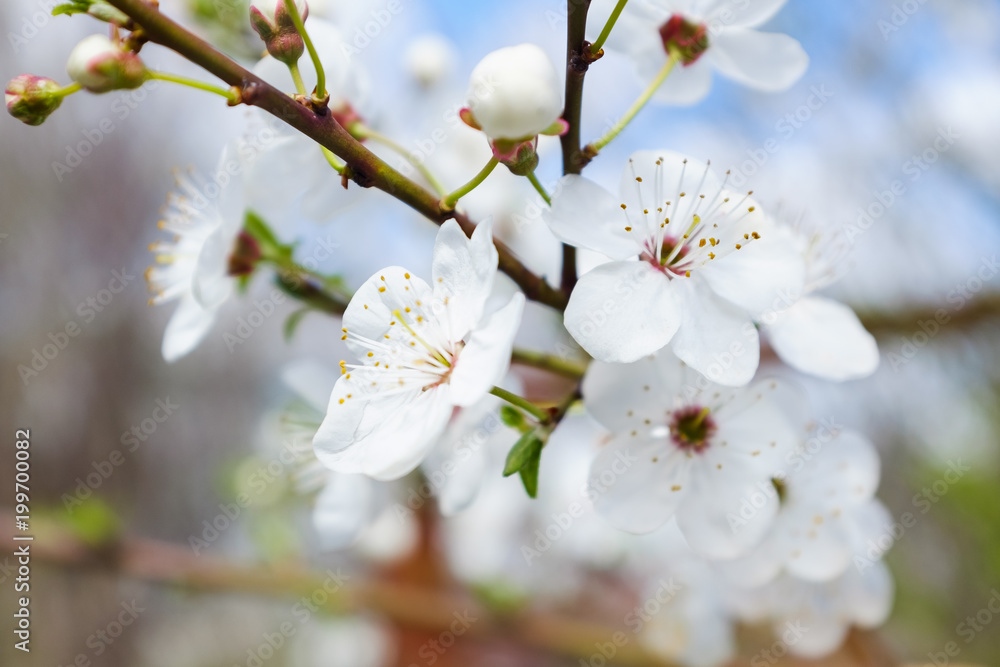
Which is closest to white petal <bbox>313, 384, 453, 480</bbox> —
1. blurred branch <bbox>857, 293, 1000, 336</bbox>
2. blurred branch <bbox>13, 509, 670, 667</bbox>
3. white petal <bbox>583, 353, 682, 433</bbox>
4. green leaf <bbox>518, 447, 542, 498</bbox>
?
green leaf <bbox>518, 447, 542, 498</bbox>

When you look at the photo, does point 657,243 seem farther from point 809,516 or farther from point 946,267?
point 946,267

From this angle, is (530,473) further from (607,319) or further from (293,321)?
(293,321)

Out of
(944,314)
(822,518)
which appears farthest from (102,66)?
Result: (944,314)

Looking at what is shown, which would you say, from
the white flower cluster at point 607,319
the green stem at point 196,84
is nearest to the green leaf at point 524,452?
the white flower cluster at point 607,319

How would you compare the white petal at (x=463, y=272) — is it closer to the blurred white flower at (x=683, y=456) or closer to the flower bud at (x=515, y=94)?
the flower bud at (x=515, y=94)

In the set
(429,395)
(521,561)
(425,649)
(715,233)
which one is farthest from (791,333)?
(521,561)
